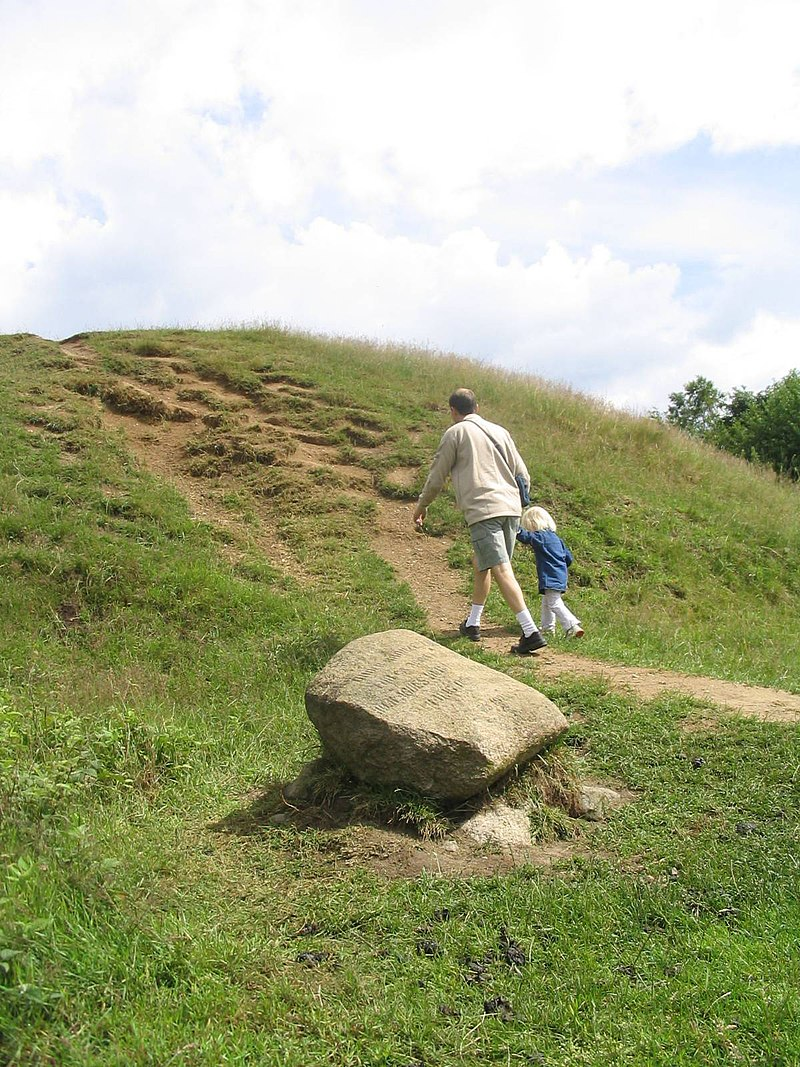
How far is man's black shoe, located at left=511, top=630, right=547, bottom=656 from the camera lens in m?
7.21

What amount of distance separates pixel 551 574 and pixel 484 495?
1.07m

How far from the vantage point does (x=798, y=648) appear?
9188mm

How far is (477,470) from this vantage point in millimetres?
7551

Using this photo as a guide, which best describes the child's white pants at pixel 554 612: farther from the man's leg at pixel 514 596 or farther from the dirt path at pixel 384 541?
the man's leg at pixel 514 596

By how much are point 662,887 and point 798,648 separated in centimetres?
616

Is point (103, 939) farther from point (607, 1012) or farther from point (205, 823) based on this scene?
point (607, 1012)

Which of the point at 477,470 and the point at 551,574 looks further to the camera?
the point at 551,574

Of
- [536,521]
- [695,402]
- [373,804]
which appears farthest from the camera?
[695,402]

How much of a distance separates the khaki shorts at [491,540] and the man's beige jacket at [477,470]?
5cm

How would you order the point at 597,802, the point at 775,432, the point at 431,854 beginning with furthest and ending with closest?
the point at 775,432, the point at 597,802, the point at 431,854

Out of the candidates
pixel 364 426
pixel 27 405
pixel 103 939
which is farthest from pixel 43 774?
pixel 364 426

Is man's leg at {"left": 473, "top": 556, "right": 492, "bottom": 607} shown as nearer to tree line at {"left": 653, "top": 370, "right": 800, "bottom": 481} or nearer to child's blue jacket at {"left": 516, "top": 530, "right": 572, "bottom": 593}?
child's blue jacket at {"left": 516, "top": 530, "right": 572, "bottom": 593}

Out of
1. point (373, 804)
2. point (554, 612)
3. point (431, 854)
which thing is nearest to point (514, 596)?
point (554, 612)

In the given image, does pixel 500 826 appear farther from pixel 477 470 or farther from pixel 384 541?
pixel 384 541
